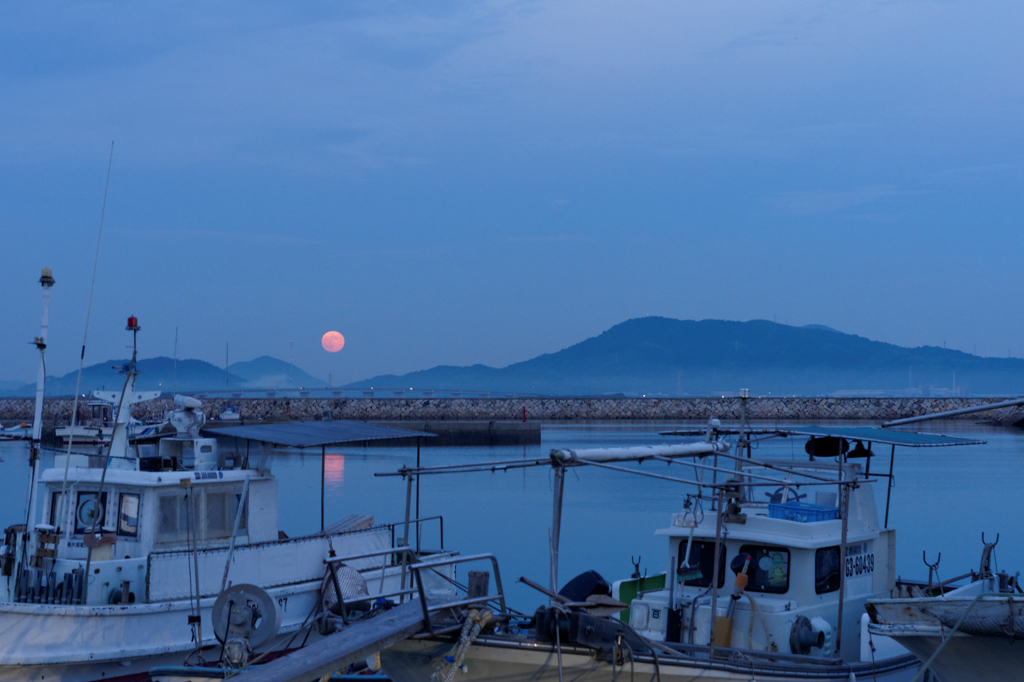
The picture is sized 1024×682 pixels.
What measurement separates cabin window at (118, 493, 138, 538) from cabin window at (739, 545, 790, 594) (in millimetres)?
7944

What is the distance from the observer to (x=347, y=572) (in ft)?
43.3

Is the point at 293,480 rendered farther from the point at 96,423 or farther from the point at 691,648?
the point at 691,648

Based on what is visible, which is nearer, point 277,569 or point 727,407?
point 277,569

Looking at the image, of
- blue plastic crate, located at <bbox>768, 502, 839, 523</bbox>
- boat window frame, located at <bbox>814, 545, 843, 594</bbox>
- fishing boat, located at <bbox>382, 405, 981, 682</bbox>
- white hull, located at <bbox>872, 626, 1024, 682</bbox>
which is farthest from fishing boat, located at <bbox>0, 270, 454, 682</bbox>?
white hull, located at <bbox>872, 626, 1024, 682</bbox>

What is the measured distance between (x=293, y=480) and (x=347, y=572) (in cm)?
3003

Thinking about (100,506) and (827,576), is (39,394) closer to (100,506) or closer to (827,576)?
(100,506)

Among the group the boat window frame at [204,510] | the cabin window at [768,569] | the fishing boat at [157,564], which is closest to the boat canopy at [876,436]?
the cabin window at [768,569]

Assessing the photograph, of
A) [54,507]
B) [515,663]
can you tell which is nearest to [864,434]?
[515,663]

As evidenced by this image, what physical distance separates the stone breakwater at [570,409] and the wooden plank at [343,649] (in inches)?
2629

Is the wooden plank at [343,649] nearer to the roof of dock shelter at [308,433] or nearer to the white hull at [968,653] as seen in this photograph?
the white hull at [968,653]

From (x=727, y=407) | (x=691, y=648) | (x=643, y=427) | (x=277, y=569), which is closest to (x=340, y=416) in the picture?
(x=643, y=427)

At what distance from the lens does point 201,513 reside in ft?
43.9

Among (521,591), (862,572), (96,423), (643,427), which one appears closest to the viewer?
(862,572)

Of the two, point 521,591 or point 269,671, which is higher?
point 269,671
